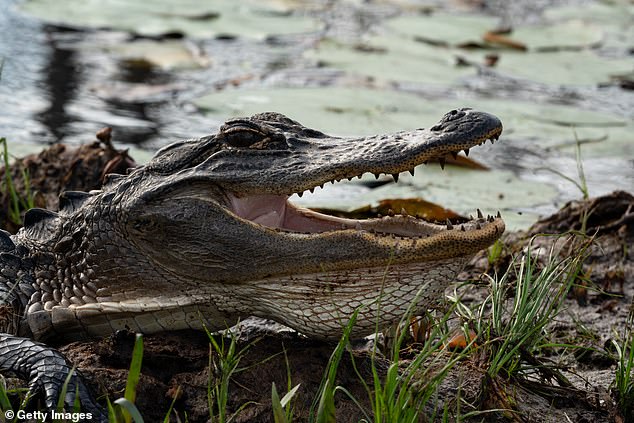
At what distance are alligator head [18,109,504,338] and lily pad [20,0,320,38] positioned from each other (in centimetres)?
651

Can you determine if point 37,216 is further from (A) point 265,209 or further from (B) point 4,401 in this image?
(B) point 4,401

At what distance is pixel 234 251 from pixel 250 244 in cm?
6

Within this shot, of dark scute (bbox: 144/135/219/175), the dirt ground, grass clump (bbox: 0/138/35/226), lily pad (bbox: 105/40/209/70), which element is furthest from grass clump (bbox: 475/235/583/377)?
lily pad (bbox: 105/40/209/70)

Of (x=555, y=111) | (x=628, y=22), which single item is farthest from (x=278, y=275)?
(x=628, y=22)

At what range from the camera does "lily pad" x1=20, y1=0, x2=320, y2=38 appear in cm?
997

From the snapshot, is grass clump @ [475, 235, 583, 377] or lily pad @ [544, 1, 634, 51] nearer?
grass clump @ [475, 235, 583, 377]

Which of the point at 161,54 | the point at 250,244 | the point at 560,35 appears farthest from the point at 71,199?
the point at 560,35

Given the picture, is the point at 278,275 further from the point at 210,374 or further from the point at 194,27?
the point at 194,27

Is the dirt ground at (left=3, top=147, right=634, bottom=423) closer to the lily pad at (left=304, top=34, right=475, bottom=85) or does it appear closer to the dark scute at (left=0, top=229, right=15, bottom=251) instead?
the dark scute at (left=0, top=229, right=15, bottom=251)

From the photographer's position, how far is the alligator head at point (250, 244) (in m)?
3.25

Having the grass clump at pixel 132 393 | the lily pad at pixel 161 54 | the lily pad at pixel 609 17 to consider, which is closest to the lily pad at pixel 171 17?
the lily pad at pixel 161 54

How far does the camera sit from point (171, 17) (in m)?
10.5

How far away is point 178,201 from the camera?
3.43 metres

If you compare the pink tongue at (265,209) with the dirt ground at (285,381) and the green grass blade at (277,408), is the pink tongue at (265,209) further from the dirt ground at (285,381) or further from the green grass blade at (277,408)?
the green grass blade at (277,408)
